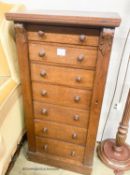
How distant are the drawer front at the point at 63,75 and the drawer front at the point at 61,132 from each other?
351 millimetres

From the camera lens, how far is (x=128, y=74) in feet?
4.62

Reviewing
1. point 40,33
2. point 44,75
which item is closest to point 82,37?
point 40,33

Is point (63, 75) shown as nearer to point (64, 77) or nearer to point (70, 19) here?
point (64, 77)

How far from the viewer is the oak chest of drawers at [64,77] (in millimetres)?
955

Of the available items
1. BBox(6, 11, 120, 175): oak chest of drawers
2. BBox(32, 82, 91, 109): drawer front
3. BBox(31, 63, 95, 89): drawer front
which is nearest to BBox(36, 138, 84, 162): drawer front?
BBox(6, 11, 120, 175): oak chest of drawers

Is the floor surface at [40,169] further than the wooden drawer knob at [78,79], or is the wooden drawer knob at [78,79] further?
the floor surface at [40,169]

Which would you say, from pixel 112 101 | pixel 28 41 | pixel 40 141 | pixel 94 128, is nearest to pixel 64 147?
pixel 40 141

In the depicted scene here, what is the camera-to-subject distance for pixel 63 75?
112 centimetres

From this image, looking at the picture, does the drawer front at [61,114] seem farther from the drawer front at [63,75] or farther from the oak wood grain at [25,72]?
the drawer front at [63,75]

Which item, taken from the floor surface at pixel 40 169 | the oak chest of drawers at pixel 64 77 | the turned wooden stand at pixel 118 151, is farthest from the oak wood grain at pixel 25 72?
the turned wooden stand at pixel 118 151

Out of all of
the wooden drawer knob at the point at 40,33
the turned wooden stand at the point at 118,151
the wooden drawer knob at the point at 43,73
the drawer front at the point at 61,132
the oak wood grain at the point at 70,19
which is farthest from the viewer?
the turned wooden stand at the point at 118,151

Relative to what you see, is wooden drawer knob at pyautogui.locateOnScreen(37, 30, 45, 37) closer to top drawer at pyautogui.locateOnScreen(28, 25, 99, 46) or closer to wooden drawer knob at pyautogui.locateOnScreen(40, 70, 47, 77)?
top drawer at pyautogui.locateOnScreen(28, 25, 99, 46)

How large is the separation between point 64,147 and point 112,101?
547 millimetres

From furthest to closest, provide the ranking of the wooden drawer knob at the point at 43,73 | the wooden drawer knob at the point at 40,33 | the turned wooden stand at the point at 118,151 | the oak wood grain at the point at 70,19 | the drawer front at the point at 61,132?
the turned wooden stand at the point at 118,151, the drawer front at the point at 61,132, the wooden drawer knob at the point at 43,73, the wooden drawer knob at the point at 40,33, the oak wood grain at the point at 70,19
